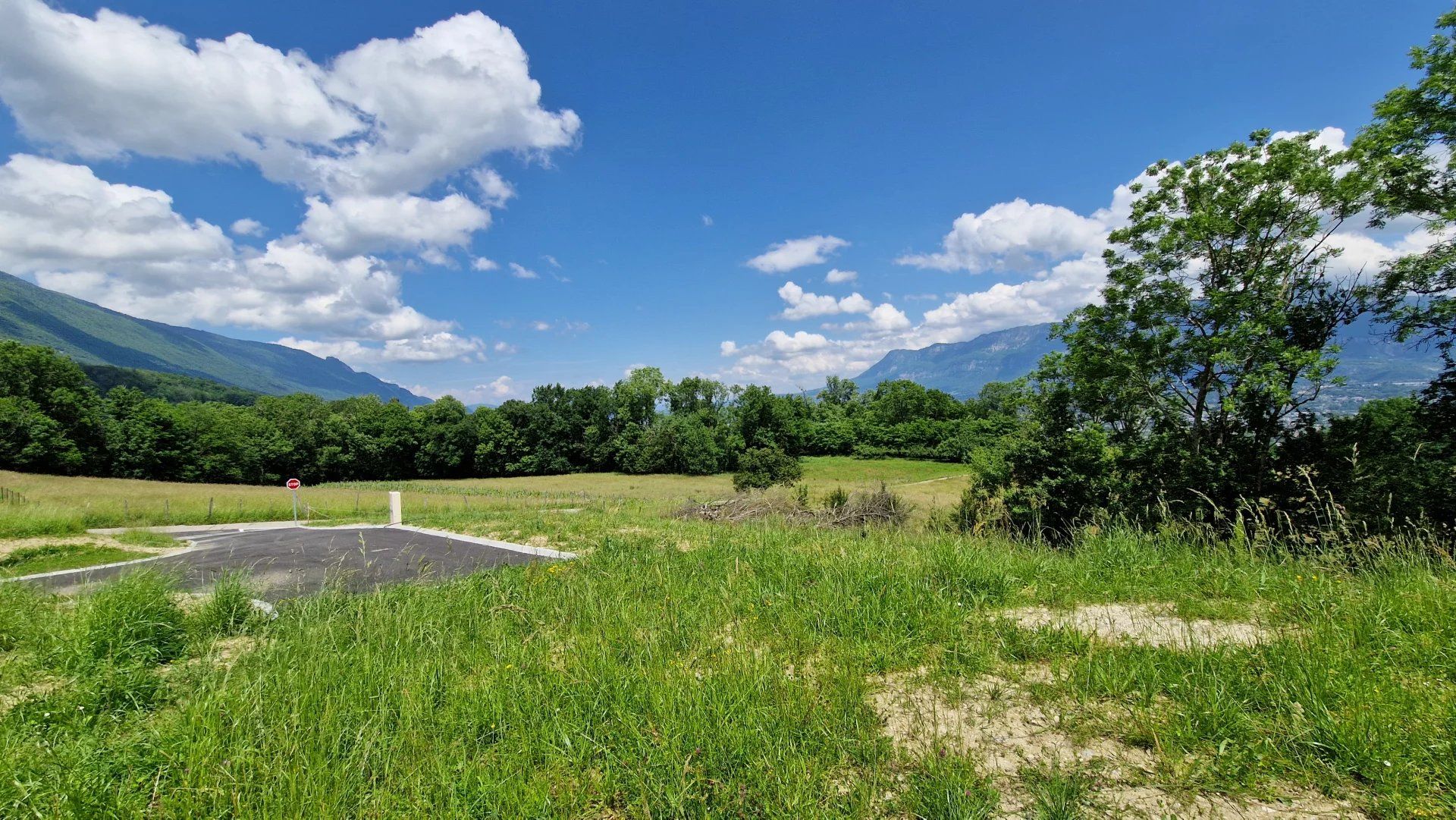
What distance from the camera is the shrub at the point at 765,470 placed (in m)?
39.0

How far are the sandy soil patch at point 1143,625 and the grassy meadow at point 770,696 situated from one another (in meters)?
0.04

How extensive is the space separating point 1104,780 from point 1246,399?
22.6m

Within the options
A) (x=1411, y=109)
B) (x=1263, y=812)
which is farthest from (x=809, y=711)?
(x=1411, y=109)

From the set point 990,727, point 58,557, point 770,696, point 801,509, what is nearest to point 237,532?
point 58,557

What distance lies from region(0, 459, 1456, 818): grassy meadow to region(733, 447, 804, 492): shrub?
3324cm

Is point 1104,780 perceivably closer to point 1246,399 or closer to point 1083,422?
point 1246,399

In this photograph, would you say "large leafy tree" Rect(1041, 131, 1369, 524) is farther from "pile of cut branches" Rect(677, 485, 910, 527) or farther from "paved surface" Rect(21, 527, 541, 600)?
"paved surface" Rect(21, 527, 541, 600)

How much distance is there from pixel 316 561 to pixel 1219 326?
90.3ft

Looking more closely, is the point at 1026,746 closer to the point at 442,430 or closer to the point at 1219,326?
the point at 1219,326

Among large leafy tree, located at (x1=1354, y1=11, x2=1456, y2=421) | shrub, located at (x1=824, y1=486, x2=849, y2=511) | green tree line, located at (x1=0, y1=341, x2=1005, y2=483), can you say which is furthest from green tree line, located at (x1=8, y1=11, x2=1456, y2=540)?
green tree line, located at (x1=0, y1=341, x2=1005, y2=483)

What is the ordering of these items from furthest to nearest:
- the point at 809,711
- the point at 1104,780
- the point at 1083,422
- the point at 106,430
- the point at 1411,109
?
the point at 106,430, the point at 1083,422, the point at 1411,109, the point at 809,711, the point at 1104,780

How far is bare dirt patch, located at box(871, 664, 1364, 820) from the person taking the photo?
241cm

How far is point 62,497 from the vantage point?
29219mm

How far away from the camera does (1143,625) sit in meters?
4.36
